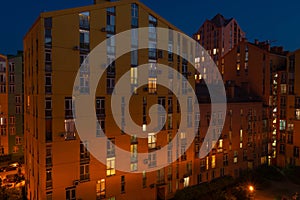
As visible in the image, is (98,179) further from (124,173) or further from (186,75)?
(186,75)

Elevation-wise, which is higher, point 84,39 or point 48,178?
point 84,39

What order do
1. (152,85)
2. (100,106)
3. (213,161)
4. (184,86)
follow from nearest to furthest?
1. (100,106)
2. (152,85)
3. (184,86)
4. (213,161)

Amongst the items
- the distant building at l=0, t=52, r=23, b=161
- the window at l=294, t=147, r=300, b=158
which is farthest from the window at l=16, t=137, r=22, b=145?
the window at l=294, t=147, r=300, b=158

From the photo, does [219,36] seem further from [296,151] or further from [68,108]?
[68,108]

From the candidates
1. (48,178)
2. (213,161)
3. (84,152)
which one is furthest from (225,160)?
(48,178)

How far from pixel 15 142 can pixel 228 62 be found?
49.1 metres

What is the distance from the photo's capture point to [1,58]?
49.5 meters

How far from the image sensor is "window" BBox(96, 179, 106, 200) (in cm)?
2870

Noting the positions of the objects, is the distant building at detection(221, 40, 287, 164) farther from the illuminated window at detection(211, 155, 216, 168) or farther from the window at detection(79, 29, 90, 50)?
the window at detection(79, 29, 90, 50)

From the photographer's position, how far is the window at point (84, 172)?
27.7m

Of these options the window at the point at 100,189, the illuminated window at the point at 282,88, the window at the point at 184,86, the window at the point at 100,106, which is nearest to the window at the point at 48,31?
the window at the point at 100,106

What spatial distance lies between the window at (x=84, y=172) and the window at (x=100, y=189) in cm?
164

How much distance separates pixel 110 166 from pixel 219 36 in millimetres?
68551

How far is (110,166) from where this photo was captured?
1159 inches
